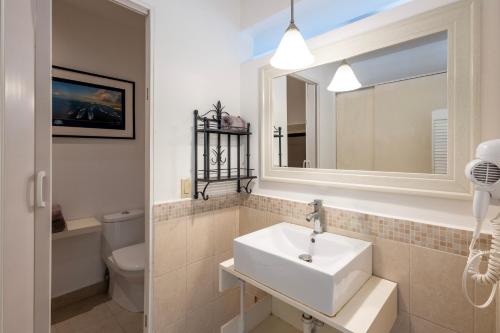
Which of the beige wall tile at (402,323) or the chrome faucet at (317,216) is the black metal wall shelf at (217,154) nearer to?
the chrome faucet at (317,216)

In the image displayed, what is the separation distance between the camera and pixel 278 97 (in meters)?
1.55

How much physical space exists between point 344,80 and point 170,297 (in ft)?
5.05

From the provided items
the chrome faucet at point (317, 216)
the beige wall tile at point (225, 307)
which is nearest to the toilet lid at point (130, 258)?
the beige wall tile at point (225, 307)

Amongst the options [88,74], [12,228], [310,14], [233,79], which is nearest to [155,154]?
[12,228]

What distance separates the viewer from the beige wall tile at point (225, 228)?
1.61 metres

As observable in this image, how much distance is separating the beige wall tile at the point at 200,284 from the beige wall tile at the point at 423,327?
3.59ft

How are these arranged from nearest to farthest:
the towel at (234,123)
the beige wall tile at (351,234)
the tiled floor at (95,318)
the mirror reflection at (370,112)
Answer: the mirror reflection at (370,112)
the beige wall tile at (351,234)
the towel at (234,123)
the tiled floor at (95,318)

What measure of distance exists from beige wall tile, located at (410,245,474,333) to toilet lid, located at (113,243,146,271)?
164 centimetres

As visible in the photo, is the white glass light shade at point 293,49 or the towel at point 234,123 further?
the towel at point 234,123

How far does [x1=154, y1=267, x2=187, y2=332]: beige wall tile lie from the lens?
1.32m

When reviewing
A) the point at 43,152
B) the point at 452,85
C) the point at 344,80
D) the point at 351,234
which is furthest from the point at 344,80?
the point at 43,152

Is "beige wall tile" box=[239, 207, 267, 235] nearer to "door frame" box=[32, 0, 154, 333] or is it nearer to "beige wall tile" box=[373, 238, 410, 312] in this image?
"beige wall tile" box=[373, 238, 410, 312]

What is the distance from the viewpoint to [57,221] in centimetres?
186

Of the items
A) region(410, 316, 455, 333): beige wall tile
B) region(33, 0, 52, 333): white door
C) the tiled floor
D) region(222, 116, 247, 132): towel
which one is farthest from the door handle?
region(410, 316, 455, 333): beige wall tile
